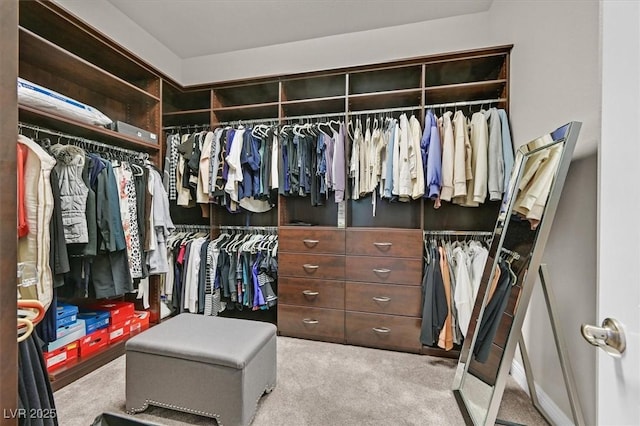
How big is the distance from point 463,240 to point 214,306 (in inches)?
90.5

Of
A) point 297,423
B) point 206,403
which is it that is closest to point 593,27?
point 297,423

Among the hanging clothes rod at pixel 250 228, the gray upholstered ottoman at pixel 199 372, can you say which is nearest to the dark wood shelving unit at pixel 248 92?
the hanging clothes rod at pixel 250 228

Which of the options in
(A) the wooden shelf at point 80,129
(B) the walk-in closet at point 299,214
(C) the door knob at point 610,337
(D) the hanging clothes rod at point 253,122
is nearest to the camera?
(C) the door knob at point 610,337

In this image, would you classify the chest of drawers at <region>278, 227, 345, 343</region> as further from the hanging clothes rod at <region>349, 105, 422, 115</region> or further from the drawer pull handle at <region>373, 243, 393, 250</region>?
the hanging clothes rod at <region>349, 105, 422, 115</region>

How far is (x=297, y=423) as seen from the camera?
150 cm

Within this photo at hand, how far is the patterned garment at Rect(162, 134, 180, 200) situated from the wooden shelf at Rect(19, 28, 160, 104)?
0.37 metres

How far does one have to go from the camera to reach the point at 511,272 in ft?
4.79

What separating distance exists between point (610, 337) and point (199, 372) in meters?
1.54

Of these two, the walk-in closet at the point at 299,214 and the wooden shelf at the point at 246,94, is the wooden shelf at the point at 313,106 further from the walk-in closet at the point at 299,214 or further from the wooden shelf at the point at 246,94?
the wooden shelf at the point at 246,94

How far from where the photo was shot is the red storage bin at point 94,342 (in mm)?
1977

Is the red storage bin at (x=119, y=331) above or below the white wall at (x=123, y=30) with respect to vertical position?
below

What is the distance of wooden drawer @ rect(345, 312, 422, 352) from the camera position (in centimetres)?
227

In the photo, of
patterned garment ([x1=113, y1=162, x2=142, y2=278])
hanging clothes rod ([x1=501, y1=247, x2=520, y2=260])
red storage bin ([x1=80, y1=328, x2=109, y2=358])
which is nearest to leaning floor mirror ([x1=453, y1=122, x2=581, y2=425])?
hanging clothes rod ([x1=501, y1=247, x2=520, y2=260])

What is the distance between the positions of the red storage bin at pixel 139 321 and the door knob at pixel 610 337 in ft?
9.27
